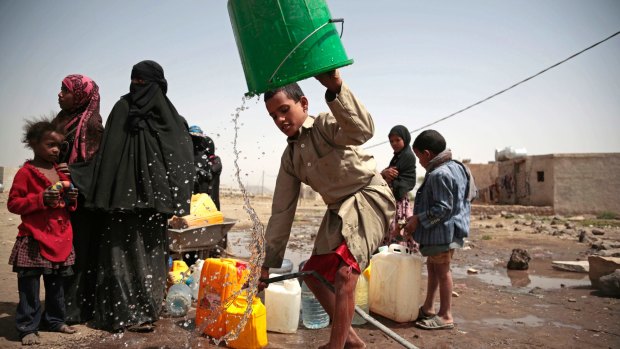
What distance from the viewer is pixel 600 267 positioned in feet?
17.1

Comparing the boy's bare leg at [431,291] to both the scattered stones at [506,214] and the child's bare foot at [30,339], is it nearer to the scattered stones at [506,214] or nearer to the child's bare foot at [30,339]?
the child's bare foot at [30,339]

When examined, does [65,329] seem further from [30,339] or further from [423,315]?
[423,315]

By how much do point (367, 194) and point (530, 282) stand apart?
4.54m

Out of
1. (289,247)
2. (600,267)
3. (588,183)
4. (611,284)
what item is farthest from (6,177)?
(588,183)

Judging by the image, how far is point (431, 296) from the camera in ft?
12.0

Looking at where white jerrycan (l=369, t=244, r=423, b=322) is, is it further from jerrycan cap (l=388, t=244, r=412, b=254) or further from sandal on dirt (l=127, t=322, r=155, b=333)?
sandal on dirt (l=127, t=322, r=155, b=333)

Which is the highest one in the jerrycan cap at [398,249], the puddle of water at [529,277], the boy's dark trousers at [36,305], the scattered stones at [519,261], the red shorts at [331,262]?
the red shorts at [331,262]

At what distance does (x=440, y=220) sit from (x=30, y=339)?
3118 millimetres

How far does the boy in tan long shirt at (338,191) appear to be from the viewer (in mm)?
2227

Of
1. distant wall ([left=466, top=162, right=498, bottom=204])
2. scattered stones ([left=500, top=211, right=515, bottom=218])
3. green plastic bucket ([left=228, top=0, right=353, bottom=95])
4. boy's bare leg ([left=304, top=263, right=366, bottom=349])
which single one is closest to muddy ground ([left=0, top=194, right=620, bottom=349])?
boy's bare leg ([left=304, top=263, right=366, bottom=349])

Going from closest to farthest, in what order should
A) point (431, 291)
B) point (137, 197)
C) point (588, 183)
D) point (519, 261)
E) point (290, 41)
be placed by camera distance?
1. point (290, 41)
2. point (137, 197)
3. point (431, 291)
4. point (519, 261)
5. point (588, 183)

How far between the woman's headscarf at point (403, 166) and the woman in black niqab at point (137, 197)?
232 cm

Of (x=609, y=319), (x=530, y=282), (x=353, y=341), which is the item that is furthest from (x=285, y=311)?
(x=530, y=282)

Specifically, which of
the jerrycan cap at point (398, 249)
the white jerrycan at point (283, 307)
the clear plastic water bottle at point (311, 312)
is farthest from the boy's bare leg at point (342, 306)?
the jerrycan cap at point (398, 249)
